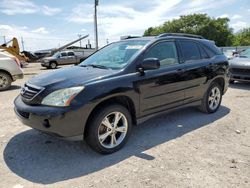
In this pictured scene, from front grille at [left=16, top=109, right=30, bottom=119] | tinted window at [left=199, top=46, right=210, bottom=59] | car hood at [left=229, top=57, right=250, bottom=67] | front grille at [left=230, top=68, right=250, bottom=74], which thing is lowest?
front grille at [left=16, top=109, right=30, bottom=119]

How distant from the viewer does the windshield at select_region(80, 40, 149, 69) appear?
4305mm

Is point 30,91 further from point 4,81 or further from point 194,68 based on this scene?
point 4,81

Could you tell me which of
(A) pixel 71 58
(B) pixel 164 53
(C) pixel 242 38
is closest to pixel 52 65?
(A) pixel 71 58

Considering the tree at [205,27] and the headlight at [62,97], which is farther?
the tree at [205,27]

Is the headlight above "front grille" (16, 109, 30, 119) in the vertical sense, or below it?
above

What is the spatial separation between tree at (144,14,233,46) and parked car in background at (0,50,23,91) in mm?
57468

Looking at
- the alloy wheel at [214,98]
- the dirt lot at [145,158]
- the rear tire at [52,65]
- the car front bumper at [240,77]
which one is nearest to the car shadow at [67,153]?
the dirt lot at [145,158]

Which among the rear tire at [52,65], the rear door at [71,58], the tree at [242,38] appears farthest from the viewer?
the tree at [242,38]

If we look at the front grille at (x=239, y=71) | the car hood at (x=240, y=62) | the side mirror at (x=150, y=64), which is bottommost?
the front grille at (x=239, y=71)

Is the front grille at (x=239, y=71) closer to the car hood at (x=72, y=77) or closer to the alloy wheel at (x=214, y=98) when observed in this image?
the alloy wheel at (x=214, y=98)

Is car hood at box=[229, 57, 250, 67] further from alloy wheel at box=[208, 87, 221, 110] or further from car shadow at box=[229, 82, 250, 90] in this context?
alloy wheel at box=[208, 87, 221, 110]

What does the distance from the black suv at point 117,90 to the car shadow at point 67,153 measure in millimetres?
257

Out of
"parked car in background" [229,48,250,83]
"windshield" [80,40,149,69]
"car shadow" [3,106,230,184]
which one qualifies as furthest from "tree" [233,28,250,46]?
"car shadow" [3,106,230,184]

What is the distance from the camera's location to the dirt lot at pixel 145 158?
3.14 meters
